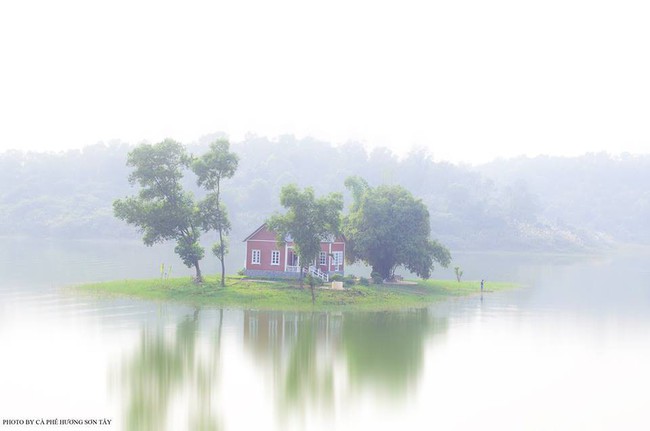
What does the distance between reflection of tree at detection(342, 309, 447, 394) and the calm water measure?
6.3 inches

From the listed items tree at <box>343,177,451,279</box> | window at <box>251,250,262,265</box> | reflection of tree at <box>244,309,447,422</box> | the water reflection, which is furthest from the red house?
the water reflection

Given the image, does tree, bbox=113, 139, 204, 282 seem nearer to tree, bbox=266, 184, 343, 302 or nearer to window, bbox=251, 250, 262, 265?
window, bbox=251, 250, 262, 265

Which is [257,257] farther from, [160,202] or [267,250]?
[160,202]

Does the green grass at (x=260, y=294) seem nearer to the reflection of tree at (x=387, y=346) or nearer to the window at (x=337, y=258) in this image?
the reflection of tree at (x=387, y=346)

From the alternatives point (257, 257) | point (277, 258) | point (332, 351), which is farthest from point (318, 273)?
point (332, 351)

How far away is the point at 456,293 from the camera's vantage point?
9012 cm

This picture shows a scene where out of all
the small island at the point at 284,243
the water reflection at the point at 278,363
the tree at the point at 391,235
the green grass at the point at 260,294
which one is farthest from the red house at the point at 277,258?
the water reflection at the point at 278,363

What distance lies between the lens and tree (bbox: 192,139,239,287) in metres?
76.6

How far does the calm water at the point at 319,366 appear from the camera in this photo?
37.4 meters

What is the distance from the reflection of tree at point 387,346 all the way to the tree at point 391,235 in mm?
12592

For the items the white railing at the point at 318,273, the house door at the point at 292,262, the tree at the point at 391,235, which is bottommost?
the white railing at the point at 318,273

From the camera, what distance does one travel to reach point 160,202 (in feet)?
258

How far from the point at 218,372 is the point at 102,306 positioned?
1042 inches

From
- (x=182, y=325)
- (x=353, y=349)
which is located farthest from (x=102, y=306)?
(x=353, y=349)
